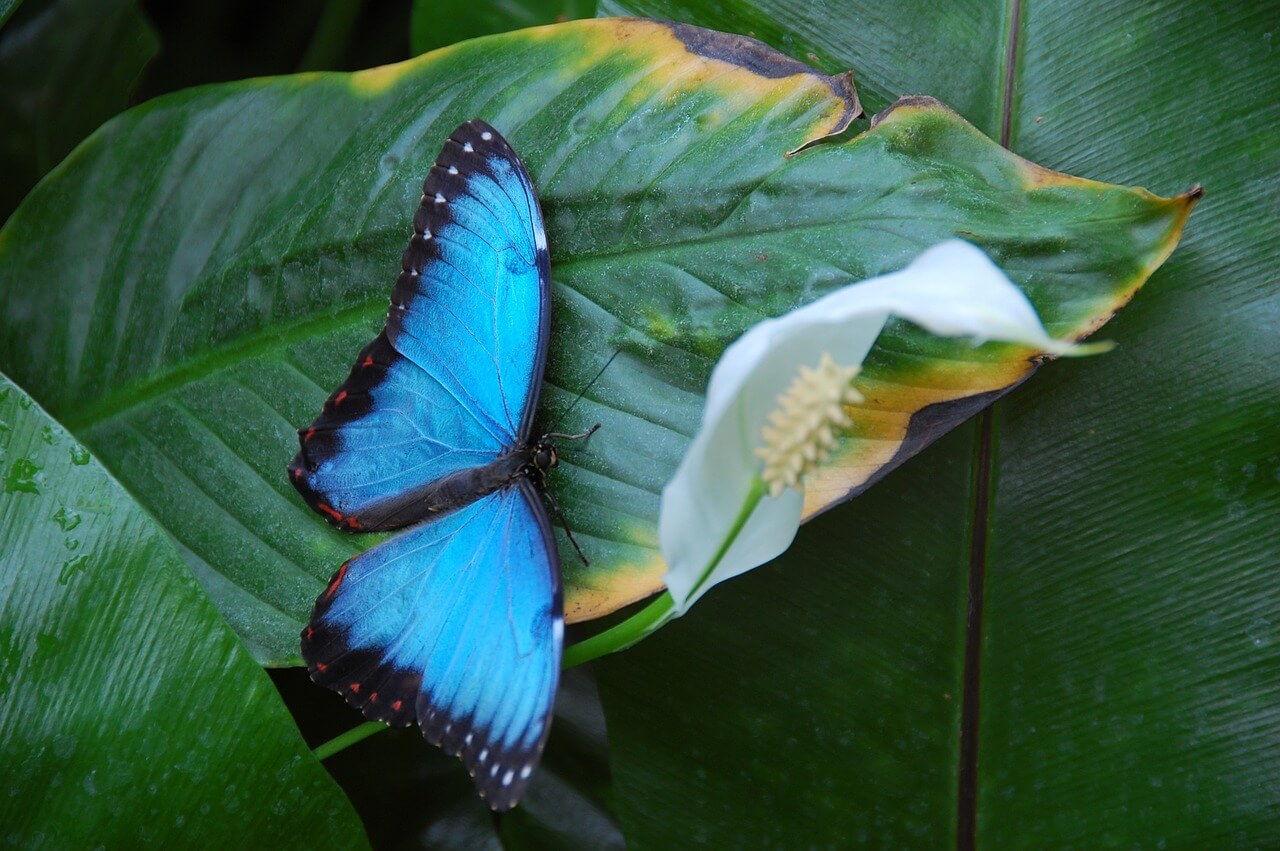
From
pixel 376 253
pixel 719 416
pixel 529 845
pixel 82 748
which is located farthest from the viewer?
pixel 529 845

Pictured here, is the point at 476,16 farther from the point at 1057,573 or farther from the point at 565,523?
the point at 1057,573

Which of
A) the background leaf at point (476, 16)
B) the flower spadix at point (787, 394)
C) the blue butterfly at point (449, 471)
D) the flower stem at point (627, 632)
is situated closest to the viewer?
the flower spadix at point (787, 394)

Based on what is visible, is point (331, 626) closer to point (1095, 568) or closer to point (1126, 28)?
point (1095, 568)

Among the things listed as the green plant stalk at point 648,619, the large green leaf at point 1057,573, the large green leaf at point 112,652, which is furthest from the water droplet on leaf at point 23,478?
the large green leaf at point 1057,573

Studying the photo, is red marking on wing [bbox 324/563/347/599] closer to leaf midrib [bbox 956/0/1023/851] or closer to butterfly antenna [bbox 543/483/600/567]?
butterfly antenna [bbox 543/483/600/567]

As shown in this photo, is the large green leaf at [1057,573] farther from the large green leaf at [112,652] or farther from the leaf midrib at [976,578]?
the large green leaf at [112,652]

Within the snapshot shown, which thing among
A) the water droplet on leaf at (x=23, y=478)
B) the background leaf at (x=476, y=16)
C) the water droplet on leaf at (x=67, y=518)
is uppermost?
the background leaf at (x=476, y=16)

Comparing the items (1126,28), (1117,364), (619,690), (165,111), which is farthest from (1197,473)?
(165,111)
